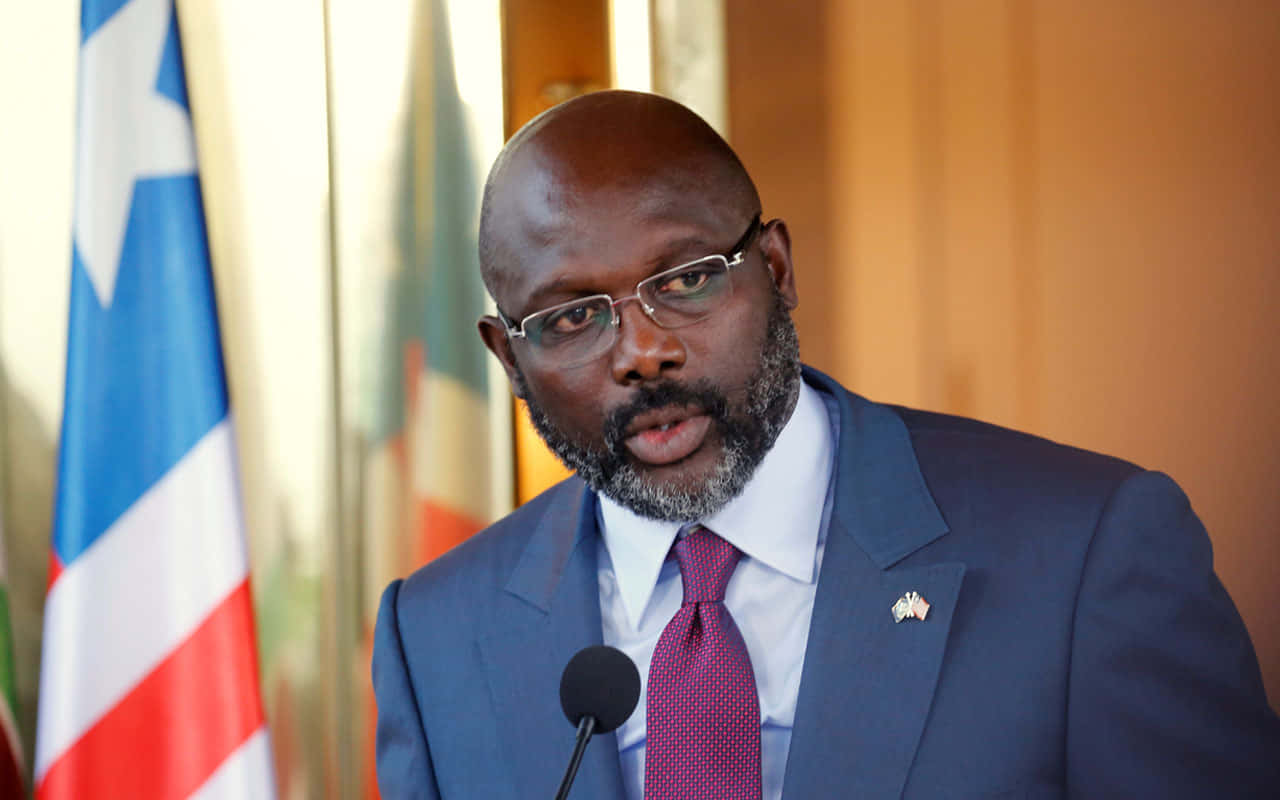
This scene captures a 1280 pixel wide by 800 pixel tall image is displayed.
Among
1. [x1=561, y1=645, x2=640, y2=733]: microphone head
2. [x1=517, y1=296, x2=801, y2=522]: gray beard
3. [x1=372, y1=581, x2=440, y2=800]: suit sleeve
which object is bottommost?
[x1=372, y1=581, x2=440, y2=800]: suit sleeve

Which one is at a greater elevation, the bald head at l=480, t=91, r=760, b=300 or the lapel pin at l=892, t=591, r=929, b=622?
the bald head at l=480, t=91, r=760, b=300

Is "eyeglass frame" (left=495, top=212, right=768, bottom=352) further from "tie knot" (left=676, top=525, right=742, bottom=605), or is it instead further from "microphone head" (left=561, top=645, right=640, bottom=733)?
"microphone head" (left=561, top=645, right=640, bottom=733)

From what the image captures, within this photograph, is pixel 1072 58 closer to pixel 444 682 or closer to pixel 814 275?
pixel 814 275

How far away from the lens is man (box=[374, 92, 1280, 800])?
1262 mm

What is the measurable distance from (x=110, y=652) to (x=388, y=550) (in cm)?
60

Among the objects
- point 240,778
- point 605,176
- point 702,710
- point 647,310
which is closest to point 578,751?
point 702,710

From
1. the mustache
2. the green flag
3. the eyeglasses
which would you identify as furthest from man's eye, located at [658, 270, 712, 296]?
the green flag

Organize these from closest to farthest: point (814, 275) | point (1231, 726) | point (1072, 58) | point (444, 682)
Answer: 1. point (1231, 726)
2. point (444, 682)
3. point (1072, 58)
4. point (814, 275)

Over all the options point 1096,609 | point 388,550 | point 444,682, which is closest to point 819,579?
point 1096,609

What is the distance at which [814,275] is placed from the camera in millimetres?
2574

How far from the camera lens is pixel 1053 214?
2.31 m

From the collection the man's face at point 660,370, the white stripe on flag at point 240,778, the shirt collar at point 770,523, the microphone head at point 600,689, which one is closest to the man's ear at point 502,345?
the man's face at point 660,370

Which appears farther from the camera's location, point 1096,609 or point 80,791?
point 80,791

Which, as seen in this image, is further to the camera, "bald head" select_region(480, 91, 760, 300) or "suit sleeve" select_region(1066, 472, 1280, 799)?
"bald head" select_region(480, 91, 760, 300)
